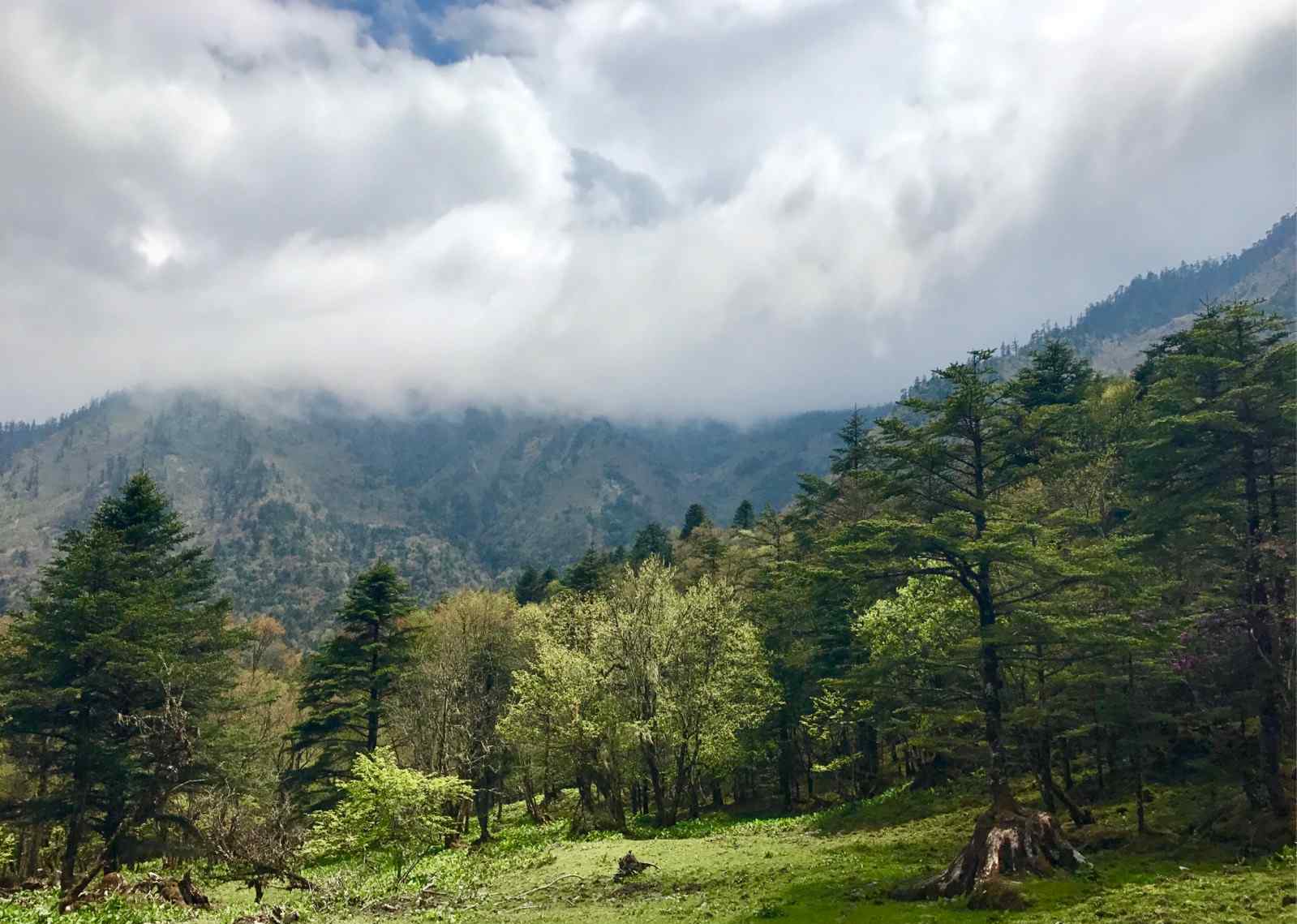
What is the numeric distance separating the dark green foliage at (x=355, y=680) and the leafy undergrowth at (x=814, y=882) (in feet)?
44.6

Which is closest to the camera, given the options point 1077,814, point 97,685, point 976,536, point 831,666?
point 1077,814

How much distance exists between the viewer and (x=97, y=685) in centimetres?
3384

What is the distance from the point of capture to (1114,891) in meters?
18.6

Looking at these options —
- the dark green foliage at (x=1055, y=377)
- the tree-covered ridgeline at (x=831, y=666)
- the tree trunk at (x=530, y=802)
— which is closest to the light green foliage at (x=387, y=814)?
the tree-covered ridgeline at (x=831, y=666)

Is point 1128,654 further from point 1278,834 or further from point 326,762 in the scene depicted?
point 326,762

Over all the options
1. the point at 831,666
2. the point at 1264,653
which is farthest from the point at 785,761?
the point at 1264,653

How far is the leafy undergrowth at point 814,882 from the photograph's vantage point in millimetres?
17969

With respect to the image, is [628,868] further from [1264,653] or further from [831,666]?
[831,666]

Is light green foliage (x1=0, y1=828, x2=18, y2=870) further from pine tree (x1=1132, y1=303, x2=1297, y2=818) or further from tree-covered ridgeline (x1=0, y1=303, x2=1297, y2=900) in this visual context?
pine tree (x1=1132, y1=303, x2=1297, y2=818)

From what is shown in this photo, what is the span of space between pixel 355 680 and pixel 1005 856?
41.8 m

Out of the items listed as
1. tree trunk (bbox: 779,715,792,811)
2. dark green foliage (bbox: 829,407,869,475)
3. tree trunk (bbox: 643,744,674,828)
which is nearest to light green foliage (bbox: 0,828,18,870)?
tree trunk (bbox: 643,744,674,828)

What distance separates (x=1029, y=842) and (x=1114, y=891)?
2535 mm

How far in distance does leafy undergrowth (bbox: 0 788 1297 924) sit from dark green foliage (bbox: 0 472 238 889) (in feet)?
18.0

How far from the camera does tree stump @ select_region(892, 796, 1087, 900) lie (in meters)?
20.4
